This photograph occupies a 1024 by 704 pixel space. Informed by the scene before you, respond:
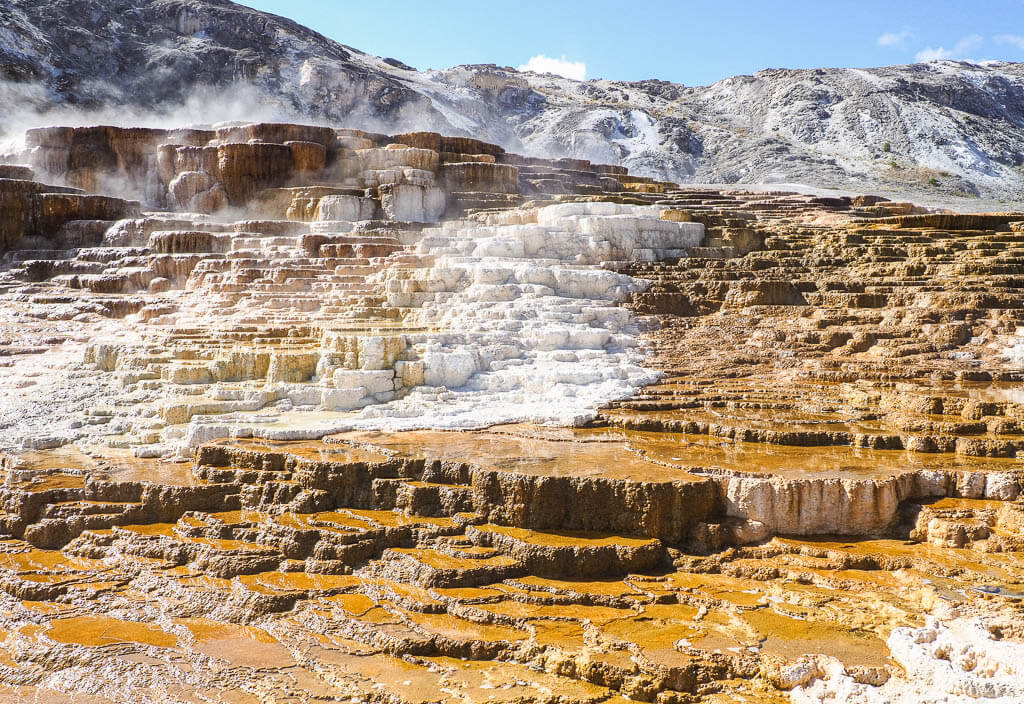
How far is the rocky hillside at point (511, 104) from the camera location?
90.1ft

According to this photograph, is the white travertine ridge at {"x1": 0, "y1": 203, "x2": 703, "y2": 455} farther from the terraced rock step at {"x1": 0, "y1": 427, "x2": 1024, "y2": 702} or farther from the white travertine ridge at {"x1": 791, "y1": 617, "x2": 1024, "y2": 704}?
the white travertine ridge at {"x1": 791, "y1": 617, "x2": 1024, "y2": 704}

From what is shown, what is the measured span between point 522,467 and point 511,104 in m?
35.4

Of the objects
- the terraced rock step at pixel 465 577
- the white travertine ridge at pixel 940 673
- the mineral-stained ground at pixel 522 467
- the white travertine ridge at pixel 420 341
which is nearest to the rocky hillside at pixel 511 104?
the mineral-stained ground at pixel 522 467

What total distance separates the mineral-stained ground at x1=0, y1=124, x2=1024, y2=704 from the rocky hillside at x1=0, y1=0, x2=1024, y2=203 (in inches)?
678

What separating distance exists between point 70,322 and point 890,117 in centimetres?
3277

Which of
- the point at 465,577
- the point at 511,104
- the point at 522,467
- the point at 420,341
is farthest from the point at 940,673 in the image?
the point at 511,104

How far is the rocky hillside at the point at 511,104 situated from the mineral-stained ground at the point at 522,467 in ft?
56.5

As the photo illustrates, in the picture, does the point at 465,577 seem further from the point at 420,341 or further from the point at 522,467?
the point at 420,341

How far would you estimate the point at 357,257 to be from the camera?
1252 cm

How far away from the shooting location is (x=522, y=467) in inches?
227

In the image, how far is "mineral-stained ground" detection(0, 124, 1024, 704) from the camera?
13.4 feet

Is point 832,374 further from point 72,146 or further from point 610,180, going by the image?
point 72,146

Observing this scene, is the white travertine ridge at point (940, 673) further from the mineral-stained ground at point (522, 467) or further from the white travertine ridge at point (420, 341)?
the white travertine ridge at point (420, 341)

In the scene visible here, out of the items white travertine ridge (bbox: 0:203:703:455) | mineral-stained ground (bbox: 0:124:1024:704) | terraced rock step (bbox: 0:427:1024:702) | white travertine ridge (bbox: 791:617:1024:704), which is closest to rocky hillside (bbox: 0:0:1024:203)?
mineral-stained ground (bbox: 0:124:1024:704)
